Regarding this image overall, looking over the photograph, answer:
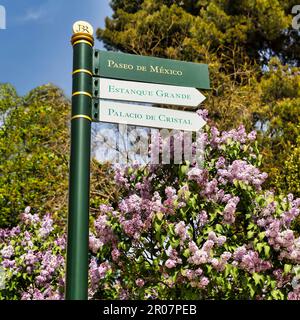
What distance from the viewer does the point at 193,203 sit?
5055mm

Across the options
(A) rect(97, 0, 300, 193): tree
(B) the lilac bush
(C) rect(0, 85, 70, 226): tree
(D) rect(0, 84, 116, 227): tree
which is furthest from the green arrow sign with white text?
(C) rect(0, 85, 70, 226): tree

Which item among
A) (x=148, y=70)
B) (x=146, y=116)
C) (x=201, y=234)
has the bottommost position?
(x=201, y=234)

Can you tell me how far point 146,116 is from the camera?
412cm

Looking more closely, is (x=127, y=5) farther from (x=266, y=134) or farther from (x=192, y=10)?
(x=266, y=134)

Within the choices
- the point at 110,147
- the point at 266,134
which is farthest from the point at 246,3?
the point at 110,147

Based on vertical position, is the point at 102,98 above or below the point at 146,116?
above

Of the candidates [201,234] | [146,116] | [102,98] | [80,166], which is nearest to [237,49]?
[201,234]

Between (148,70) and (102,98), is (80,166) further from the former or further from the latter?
(148,70)

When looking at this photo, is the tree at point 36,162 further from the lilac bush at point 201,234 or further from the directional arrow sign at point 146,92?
the directional arrow sign at point 146,92

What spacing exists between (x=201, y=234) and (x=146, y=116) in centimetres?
163

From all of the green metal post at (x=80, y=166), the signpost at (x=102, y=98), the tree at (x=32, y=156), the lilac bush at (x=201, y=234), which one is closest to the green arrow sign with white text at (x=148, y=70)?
the signpost at (x=102, y=98)

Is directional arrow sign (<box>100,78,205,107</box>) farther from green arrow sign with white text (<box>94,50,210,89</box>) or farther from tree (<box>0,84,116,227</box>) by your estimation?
tree (<box>0,84,116,227</box>)

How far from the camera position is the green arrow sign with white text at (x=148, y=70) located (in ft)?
13.5

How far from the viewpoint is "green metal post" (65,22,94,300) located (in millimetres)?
3623
